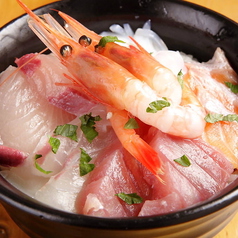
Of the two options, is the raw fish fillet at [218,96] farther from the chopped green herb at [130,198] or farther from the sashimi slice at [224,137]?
the chopped green herb at [130,198]

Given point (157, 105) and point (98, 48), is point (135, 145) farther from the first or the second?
point (98, 48)

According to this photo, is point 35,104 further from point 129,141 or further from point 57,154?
point 129,141

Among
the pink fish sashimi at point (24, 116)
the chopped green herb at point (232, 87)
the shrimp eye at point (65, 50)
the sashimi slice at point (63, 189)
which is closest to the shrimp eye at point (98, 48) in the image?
the shrimp eye at point (65, 50)

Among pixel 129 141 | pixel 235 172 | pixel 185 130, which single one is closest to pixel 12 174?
pixel 129 141

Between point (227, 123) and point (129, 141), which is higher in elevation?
point (227, 123)

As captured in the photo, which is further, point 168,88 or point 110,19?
point 110,19

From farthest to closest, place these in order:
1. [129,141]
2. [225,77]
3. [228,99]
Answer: [225,77], [228,99], [129,141]

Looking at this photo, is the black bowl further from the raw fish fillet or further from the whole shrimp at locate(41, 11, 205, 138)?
the whole shrimp at locate(41, 11, 205, 138)
